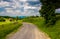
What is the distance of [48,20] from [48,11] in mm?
3021

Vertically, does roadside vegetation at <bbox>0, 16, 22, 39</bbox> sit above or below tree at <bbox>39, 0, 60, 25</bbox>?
below

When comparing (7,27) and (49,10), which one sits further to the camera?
(49,10)

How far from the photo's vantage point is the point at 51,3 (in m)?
49.5

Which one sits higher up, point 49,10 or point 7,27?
point 49,10

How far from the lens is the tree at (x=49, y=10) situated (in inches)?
1811

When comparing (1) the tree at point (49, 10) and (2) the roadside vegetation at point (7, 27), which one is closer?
(2) the roadside vegetation at point (7, 27)

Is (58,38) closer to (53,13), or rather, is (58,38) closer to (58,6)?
(53,13)

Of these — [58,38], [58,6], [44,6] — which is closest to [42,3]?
[44,6]

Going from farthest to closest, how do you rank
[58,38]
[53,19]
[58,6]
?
[58,6], [53,19], [58,38]

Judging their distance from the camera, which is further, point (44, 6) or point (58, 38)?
point (44, 6)

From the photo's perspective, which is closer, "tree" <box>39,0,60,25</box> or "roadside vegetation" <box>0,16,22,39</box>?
"roadside vegetation" <box>0,16,22,39</box>

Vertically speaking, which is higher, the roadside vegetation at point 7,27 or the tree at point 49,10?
the tree at point 49,10

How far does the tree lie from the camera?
4600 centimetres

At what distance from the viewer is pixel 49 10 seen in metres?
48.3
